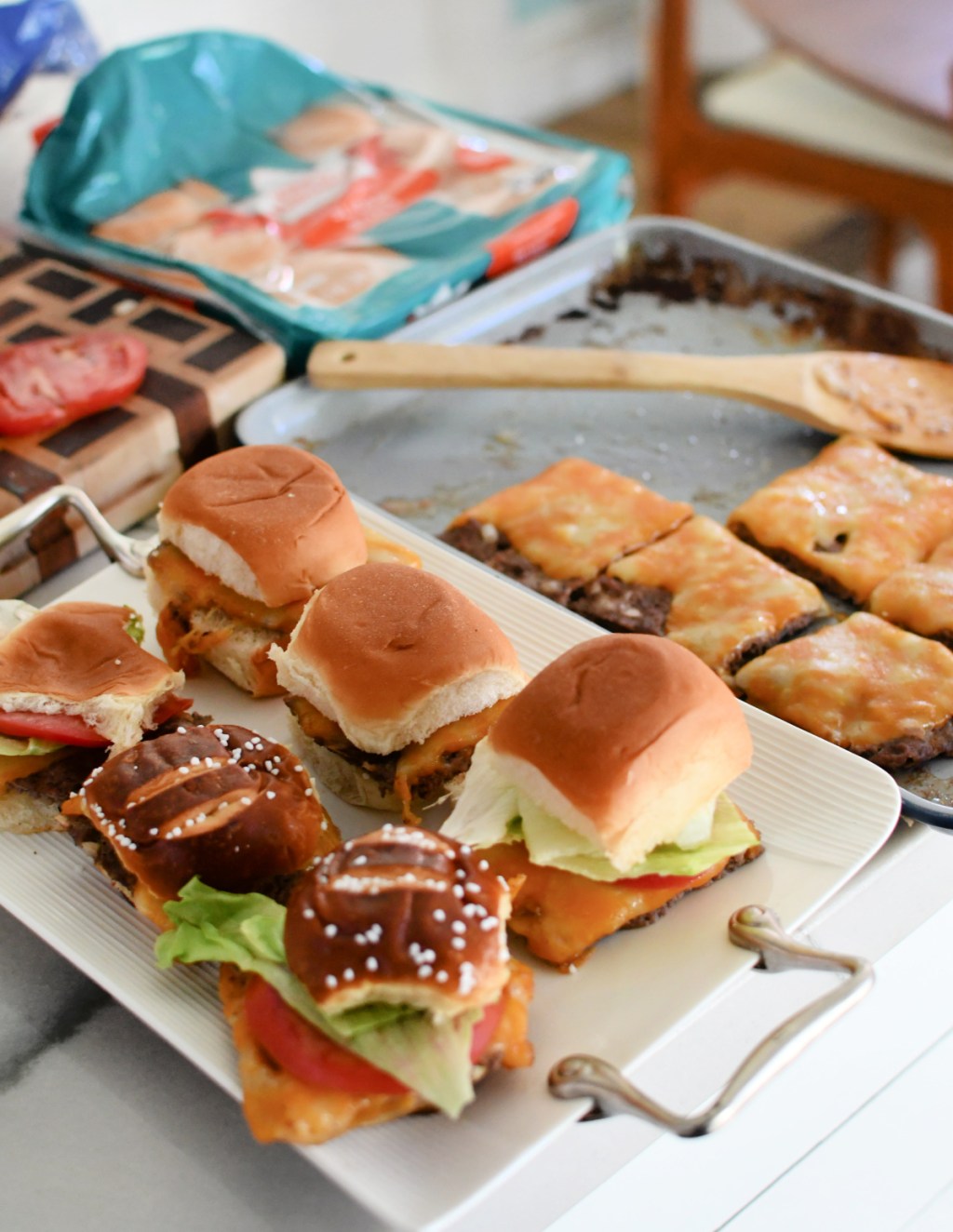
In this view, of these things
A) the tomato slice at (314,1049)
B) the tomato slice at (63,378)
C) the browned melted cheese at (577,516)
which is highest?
the tomato slice at (63,378)

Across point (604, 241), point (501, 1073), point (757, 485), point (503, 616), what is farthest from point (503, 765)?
point (604, 241)

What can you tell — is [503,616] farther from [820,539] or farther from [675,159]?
[675,159]

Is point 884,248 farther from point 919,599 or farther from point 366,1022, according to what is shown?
point 366,1022

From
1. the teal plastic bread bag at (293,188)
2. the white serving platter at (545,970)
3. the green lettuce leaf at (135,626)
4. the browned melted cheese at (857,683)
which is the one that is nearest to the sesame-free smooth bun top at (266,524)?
the green lettuce leaf at (135,626)

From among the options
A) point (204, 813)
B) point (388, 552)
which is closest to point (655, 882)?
point (204, 813)

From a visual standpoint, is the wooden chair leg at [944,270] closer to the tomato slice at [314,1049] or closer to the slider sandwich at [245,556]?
the slider sandwich at [245,556]

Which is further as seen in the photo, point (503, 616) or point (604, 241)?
point (604, 241)

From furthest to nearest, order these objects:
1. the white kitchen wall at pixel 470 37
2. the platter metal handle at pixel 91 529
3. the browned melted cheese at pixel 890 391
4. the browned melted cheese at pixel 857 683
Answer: the white kitchen wall at pixel 470 37 → the browned melted cheese at pixel 890 391 → the platter metal handle at pixel 91 529 → the browned melted cheese at pixel 857 683
